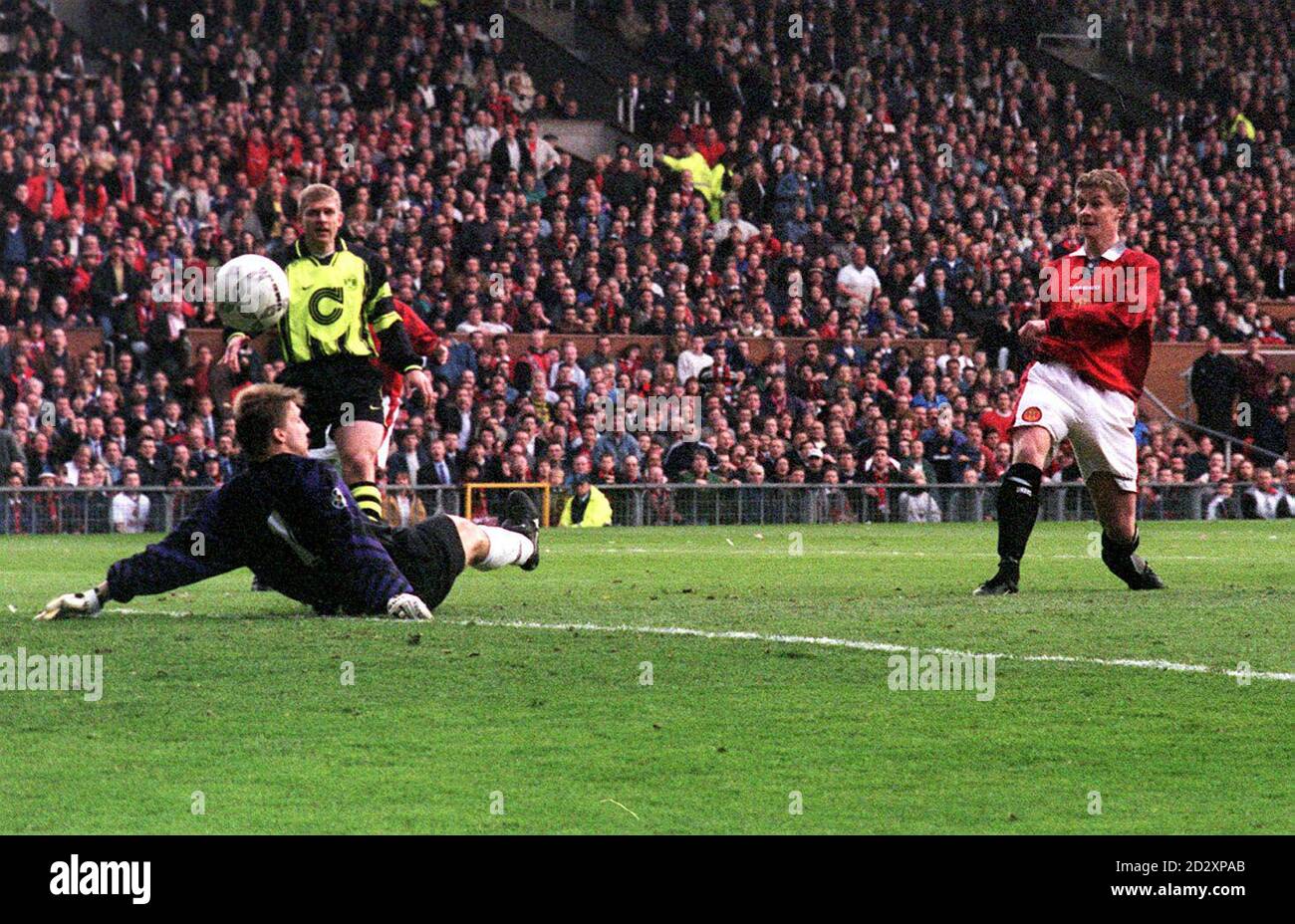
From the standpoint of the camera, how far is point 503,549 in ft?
33.7

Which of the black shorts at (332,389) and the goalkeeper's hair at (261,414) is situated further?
the black shorts at (332,389)

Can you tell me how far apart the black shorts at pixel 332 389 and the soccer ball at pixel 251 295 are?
1.31 feet

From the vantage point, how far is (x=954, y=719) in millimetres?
6414

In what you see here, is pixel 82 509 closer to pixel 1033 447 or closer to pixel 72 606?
pixel 72 606

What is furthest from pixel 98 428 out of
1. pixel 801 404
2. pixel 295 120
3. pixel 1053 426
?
pixel 1053 426

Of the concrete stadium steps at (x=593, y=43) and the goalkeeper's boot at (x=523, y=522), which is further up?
the concrete stadium steps at (x=593, y=43)

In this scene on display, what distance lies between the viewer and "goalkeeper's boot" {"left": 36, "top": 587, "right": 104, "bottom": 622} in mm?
9133

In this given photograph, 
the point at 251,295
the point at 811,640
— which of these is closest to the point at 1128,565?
the point at 811,640

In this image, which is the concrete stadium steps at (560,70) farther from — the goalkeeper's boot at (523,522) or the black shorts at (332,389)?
the goalkeeper's boot at (523,522)

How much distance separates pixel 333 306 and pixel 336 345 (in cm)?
22

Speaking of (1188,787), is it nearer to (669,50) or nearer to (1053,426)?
(1053,426)

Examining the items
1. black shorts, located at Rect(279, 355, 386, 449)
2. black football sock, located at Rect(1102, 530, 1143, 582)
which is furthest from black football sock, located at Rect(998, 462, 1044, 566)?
black shorts, located at Rect(279, 355, 386, 449)

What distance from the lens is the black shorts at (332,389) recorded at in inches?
452

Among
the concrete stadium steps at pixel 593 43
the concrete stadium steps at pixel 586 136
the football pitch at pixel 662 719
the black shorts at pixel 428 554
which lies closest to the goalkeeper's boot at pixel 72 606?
the football pitch at pixel 662 719
